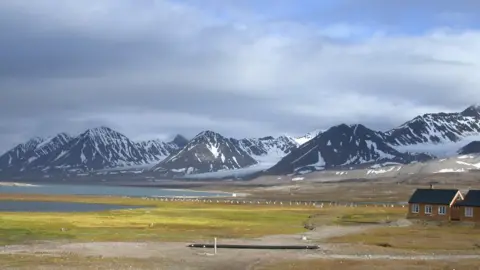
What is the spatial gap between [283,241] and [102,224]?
32.0 m

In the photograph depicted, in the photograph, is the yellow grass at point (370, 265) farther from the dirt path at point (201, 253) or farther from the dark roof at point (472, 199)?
the dark roof at point (472, 199)

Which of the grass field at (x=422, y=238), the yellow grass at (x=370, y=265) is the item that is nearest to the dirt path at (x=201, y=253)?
the yellow grass at (x=370, y=265)

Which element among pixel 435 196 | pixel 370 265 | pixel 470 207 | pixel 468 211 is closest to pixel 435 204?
pixel 435 196

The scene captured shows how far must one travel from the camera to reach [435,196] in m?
112

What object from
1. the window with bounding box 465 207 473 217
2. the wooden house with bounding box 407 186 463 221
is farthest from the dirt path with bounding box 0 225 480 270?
the wooden house with bounding box 407 186 463 221

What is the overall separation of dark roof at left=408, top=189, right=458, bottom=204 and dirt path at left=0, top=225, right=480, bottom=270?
45771 mm

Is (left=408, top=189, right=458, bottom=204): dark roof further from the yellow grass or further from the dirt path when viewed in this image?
the yellow grass

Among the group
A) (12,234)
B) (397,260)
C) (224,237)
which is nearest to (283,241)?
(224,237)

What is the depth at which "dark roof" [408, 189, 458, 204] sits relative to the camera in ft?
357

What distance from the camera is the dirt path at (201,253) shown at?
55344 mm

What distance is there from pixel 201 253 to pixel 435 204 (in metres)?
61.8

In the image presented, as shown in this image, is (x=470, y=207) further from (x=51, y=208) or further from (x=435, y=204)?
(x=51, y=208)

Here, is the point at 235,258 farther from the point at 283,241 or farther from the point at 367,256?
the point at 283,241

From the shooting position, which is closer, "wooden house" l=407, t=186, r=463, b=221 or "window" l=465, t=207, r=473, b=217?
"window" l=465, t=207, r=473, b=217
